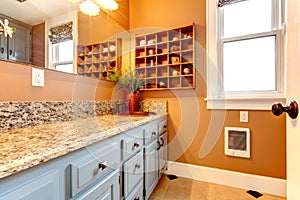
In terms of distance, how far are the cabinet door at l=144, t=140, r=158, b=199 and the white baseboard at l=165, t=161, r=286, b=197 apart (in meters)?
0.48

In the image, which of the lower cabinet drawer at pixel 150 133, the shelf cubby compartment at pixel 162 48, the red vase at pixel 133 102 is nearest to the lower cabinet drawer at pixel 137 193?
the lower cabinet drawer at pixel 150 133

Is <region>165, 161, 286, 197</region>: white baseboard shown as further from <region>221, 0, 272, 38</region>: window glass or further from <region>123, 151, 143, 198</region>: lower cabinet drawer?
<region>221, 0, 272, 38</region>: window glass

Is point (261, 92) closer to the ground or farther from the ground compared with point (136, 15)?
closer to the ground

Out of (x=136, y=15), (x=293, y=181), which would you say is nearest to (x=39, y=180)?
(x=293, y=181)

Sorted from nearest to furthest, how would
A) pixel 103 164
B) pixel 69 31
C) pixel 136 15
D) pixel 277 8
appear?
pixel 103 164, pixel 69 31, pixel 277 8, pixel 136 15

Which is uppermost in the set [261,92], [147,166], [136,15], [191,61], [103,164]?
[136,15]

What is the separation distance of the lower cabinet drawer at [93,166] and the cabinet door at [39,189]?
0.07 m

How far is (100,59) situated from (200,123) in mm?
1365

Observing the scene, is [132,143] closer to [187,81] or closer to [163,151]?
[163,151]

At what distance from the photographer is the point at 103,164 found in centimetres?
85

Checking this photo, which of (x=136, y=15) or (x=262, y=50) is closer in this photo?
(x=262, y=50)

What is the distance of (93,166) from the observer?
77 cm

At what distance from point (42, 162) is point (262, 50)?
211 cm

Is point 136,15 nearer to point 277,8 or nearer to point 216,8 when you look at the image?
point 216,8
